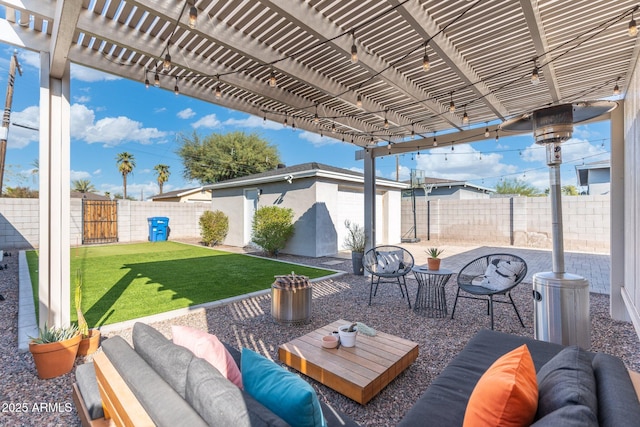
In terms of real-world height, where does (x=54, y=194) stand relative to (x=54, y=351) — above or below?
above

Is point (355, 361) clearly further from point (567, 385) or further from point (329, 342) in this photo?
point (567, 385)

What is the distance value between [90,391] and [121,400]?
94 cm

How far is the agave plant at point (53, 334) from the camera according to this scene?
276 centimetres

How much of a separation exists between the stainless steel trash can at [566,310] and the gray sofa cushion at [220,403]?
10.3 ft

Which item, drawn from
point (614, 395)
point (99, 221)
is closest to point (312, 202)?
point (614, 395)

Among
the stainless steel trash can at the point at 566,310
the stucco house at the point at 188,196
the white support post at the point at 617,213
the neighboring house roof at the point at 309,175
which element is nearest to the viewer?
the stainless steel trash can at the point at 566,310

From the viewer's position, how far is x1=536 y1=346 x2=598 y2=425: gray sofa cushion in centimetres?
112

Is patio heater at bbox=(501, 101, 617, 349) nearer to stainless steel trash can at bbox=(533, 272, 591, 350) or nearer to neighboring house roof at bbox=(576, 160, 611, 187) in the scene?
stainless steel trash can at bbox=(533, 272, 591, 350)

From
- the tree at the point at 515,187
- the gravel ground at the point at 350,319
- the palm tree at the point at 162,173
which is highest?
the palm tree at the point at 162,173

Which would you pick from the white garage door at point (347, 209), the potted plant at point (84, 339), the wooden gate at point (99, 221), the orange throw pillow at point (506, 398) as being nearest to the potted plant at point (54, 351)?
the potted plant at point (84, 339)

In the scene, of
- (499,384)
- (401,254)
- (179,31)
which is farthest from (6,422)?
(401,254)

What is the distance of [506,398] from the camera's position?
111 centimetres

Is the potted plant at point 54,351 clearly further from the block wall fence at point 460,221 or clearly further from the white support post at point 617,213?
the block wall fence at point 460,221

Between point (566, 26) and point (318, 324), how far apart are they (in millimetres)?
4299
